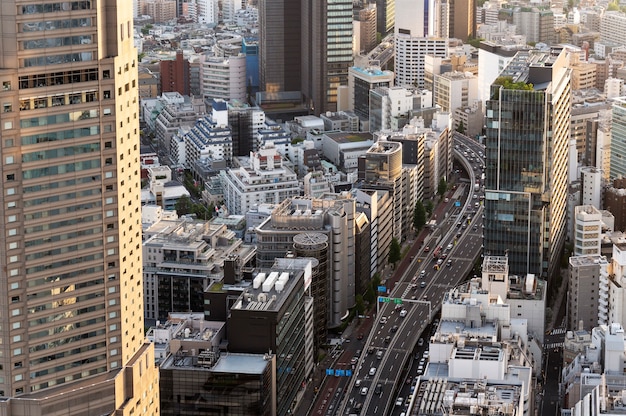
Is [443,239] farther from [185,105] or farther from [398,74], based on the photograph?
[398,74]

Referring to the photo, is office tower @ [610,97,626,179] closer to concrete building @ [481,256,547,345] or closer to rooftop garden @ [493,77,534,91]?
rooftop garden @ [493,77,534,91]

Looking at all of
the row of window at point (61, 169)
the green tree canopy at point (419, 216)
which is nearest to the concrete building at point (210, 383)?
the row of window at point (61, 169)

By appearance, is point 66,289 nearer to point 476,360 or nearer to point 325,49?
point 476,360

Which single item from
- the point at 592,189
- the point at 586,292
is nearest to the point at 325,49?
the point at 592,189

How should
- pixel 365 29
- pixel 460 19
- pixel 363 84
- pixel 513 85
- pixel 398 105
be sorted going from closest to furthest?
1. pixel 513 85
2. pixel 398 105
3. pixel 363 84
4. pixel 365 29
5. pixel 460 19

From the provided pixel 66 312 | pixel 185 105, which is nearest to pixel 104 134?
pixel 66 312

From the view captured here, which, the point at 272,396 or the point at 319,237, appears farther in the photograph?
the point at 319,237

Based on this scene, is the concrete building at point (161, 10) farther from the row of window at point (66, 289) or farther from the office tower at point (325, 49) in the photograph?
the row of window at point (66, 289)
